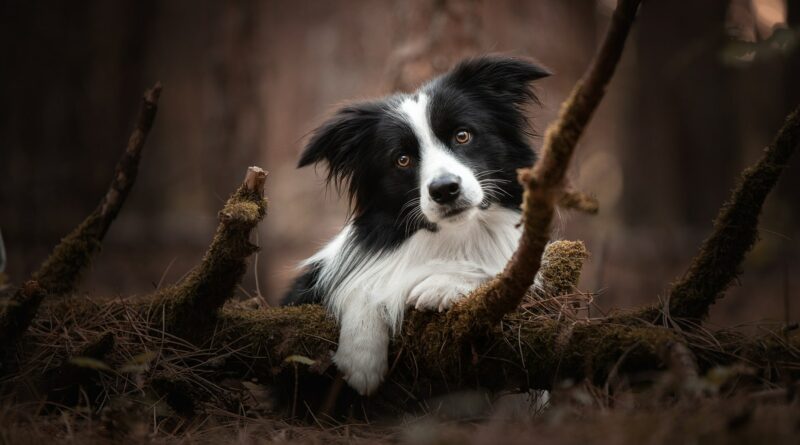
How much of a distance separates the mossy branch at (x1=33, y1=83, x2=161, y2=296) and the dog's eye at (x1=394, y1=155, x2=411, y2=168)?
1.35 meters

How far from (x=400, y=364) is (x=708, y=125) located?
34.6 ft

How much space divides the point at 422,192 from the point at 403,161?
13.6 inches

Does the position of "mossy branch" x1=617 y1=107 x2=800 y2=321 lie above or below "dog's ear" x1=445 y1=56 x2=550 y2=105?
below

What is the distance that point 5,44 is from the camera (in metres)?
10.5

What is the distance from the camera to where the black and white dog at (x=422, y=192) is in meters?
3.42

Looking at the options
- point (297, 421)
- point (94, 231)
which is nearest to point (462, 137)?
point (297, 421)

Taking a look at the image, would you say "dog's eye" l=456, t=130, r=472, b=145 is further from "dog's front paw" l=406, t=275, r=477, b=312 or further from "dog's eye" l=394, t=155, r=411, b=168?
"dog's front paw" l=406, t=275, r=477, b=312

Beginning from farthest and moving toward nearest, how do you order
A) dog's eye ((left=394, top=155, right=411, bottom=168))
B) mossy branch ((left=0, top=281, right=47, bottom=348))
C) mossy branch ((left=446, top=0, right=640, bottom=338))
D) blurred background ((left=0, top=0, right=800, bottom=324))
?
blurred background ((left=0, top=0, right=800, bottom=324)), dog's eye ((left=394, top=155, right=411, bottom=168)), mossy branch ((left=0, top=281, right=47, bottom=348)), mossy branch ((left=446, top=0, right=640, bottom=338))

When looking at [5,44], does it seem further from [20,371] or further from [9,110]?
[20,371]

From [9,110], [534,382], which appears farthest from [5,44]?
[534,382]

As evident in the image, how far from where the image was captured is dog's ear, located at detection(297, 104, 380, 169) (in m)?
4.06

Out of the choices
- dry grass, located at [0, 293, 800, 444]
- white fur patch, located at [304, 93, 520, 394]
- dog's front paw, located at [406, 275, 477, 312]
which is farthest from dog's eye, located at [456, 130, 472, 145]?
dry grass, located at [0, 293, 800, 444]

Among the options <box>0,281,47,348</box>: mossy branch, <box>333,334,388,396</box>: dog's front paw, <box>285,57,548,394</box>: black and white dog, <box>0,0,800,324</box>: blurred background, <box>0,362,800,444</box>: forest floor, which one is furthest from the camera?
<box>0,0,800,324</box>: blurred background

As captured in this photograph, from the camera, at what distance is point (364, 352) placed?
307cm
